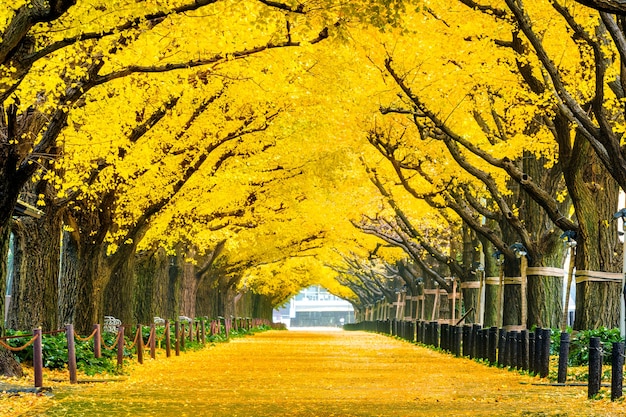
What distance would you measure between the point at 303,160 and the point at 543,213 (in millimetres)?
9842

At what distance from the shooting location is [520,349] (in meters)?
23.4

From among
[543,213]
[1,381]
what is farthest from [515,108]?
[1,381]

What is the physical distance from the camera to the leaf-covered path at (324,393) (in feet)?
46.2

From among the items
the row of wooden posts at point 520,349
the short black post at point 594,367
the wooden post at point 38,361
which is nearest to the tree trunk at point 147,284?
the row of wooden posts at point 520,349

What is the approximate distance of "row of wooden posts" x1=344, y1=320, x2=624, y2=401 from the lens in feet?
51.4

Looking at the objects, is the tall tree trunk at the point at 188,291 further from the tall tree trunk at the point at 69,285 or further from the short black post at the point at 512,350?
the short black post at the point at 512,350

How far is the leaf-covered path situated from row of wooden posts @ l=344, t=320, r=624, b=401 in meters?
A: 0.38

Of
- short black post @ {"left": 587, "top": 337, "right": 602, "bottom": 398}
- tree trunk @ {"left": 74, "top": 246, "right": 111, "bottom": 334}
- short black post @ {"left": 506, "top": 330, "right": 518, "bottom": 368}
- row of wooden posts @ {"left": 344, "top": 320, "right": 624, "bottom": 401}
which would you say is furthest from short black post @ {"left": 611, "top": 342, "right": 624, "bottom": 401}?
Answer: tree trunk @ {"left": 74, "top": 246, "right": 111, "bottom": 334}

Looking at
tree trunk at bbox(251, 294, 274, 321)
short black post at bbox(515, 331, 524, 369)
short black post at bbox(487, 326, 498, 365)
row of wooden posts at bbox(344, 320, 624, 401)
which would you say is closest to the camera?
row of wooden posts at bbox(344, 320, 624, 401)

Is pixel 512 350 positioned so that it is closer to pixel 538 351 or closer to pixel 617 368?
pixel 538 351

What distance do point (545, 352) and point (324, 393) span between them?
18.2 feet

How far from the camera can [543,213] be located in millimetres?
28516

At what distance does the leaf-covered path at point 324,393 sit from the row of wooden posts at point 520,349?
378 mm

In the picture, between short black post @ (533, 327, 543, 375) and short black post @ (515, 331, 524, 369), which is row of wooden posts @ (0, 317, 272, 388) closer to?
short black post @ (533, 327, 543, 375)
